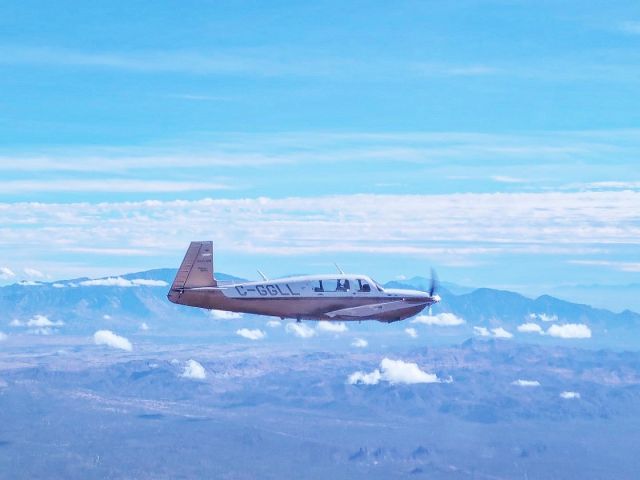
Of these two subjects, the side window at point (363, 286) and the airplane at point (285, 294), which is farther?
the side window at point (363, 286)

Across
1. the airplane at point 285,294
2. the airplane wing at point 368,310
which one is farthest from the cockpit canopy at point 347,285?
the airplane wing at point 368,310

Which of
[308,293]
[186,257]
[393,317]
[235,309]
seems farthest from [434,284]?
[186,257]

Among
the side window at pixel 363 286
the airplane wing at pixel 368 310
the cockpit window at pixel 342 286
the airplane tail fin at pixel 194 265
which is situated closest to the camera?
the airplane tail fin at pixel 194 265

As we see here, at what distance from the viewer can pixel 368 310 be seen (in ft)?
371

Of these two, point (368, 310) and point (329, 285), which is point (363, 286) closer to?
point (368, 310)

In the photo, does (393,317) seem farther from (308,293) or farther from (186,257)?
(186,257)

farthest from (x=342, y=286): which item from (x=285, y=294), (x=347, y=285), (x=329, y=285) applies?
(x=285, y=294)

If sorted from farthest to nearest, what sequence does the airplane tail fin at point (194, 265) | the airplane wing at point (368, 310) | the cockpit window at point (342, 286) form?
the cockpit window at point (342, 286) → the airplane wing at point (368, 310) → the airplane tail fin at point (194, 265)

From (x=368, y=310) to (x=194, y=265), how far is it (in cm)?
2489

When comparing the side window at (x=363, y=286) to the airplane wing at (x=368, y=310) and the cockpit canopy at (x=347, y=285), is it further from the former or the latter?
the airplane wing at (x=368, y=310)

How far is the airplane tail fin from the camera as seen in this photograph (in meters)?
106

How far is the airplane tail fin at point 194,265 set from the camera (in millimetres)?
106188

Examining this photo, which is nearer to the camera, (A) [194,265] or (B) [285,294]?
(A) [194,265]

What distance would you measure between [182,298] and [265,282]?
40.4ft
